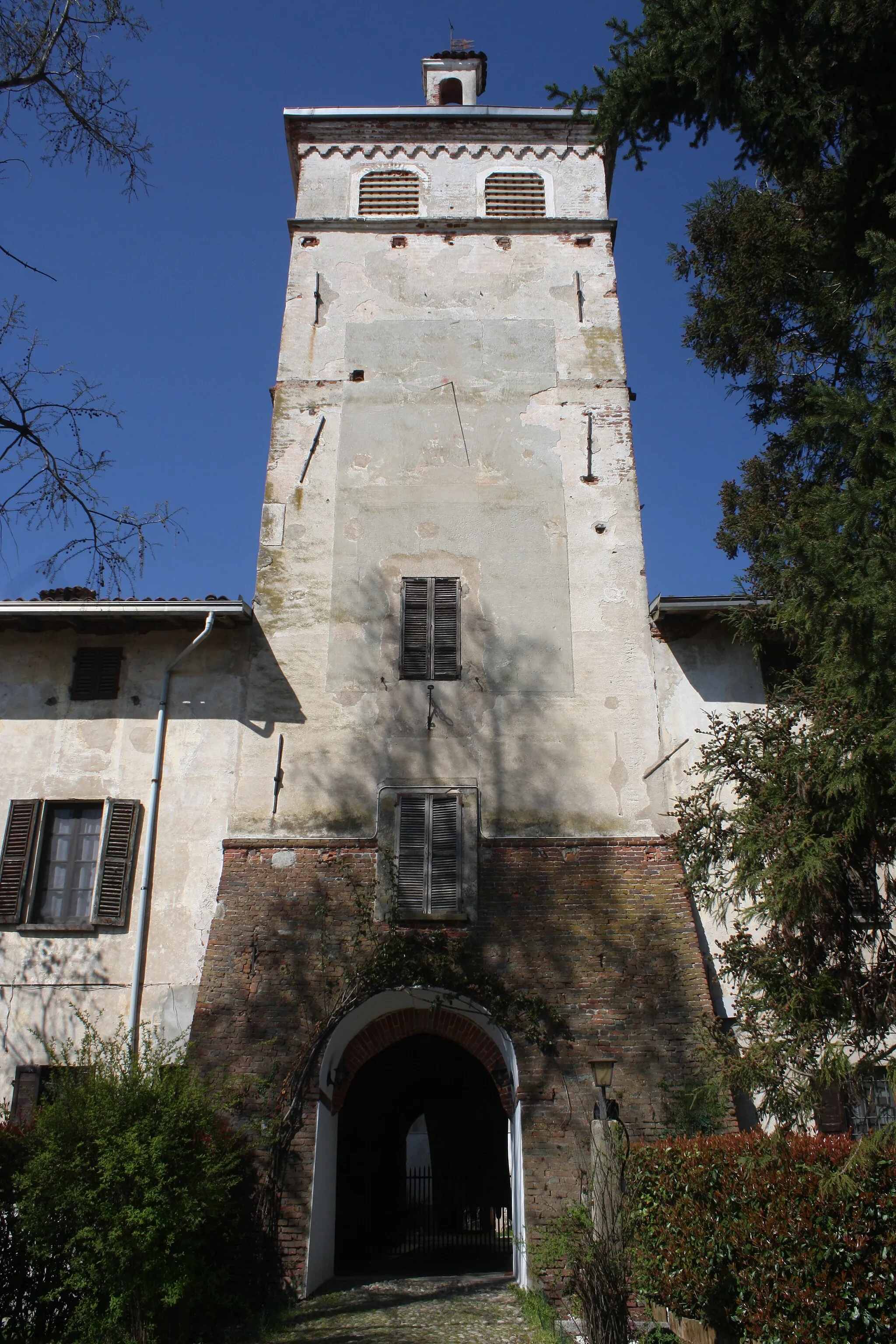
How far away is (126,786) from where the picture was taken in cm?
1212

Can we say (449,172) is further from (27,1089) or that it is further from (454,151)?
(27,1089)

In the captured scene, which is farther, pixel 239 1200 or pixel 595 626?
pixel 595 626

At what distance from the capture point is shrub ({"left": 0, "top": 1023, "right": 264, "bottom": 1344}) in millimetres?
7695

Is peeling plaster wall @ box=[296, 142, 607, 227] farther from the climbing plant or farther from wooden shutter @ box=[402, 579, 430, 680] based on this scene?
the climbing plant

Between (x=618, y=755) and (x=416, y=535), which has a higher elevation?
(x=416, y=535)

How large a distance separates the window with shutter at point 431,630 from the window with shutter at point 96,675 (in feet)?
11.3

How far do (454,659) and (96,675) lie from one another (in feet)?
14.1

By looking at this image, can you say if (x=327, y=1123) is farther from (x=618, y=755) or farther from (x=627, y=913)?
(x=618, y=755)

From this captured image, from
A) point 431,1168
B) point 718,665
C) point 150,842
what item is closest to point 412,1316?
point 150,842

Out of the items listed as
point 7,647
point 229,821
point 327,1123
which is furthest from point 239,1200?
point 7,647

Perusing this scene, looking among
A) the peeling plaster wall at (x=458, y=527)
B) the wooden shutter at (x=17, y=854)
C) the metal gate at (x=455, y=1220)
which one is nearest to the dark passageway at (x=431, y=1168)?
the metal gate at (x=455, y=1220)

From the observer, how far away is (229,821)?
39.1 ft

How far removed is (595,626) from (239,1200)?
24.2ft

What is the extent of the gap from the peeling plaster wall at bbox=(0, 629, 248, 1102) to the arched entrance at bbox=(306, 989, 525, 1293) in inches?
80.9
